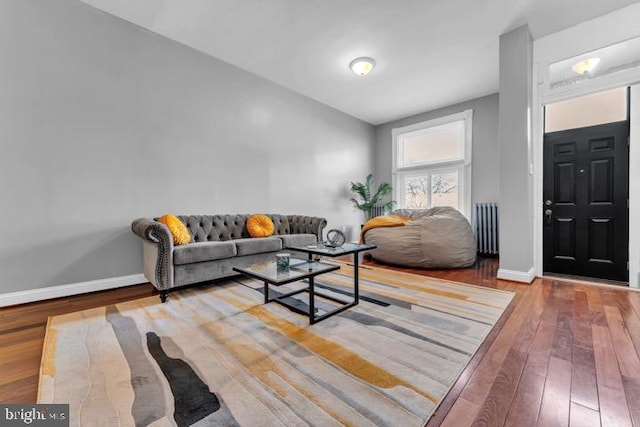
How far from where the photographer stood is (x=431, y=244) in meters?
3.60

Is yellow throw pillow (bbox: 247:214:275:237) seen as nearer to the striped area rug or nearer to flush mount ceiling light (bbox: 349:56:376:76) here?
the striped area rug

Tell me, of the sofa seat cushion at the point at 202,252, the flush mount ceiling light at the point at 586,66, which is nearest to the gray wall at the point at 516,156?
the flush mount ceiling light at the point at 586,66

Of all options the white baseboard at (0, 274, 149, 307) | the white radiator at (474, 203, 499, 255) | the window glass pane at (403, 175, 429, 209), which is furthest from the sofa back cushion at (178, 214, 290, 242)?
the white radiator at (474, 203, 499, 255)

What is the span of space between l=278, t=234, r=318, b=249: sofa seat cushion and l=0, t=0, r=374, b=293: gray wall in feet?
2.90

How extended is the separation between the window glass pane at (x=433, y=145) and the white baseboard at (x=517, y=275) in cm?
278

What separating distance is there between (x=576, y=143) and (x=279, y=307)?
3901 millimetres

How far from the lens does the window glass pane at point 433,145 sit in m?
5.25

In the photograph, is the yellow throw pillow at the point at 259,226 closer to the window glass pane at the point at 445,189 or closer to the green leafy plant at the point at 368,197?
the green leafy plant at the point at 368,197

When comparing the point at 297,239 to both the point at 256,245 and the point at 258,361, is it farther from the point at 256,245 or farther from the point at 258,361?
the point at 258,361

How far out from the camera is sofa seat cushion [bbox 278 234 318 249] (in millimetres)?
3467

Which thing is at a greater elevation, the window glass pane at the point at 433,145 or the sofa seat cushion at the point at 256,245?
the window glass pane at the point at 433,145

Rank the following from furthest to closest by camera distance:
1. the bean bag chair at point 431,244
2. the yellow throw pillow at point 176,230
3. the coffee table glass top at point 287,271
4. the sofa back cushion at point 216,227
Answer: the bean bag chair at point 431,244 → the sofa back cushion at point 216,227 → the yellow throw pillow at point 176,230 → the coffee table glass top at point 287,271

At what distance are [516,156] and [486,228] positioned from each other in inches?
80.6
